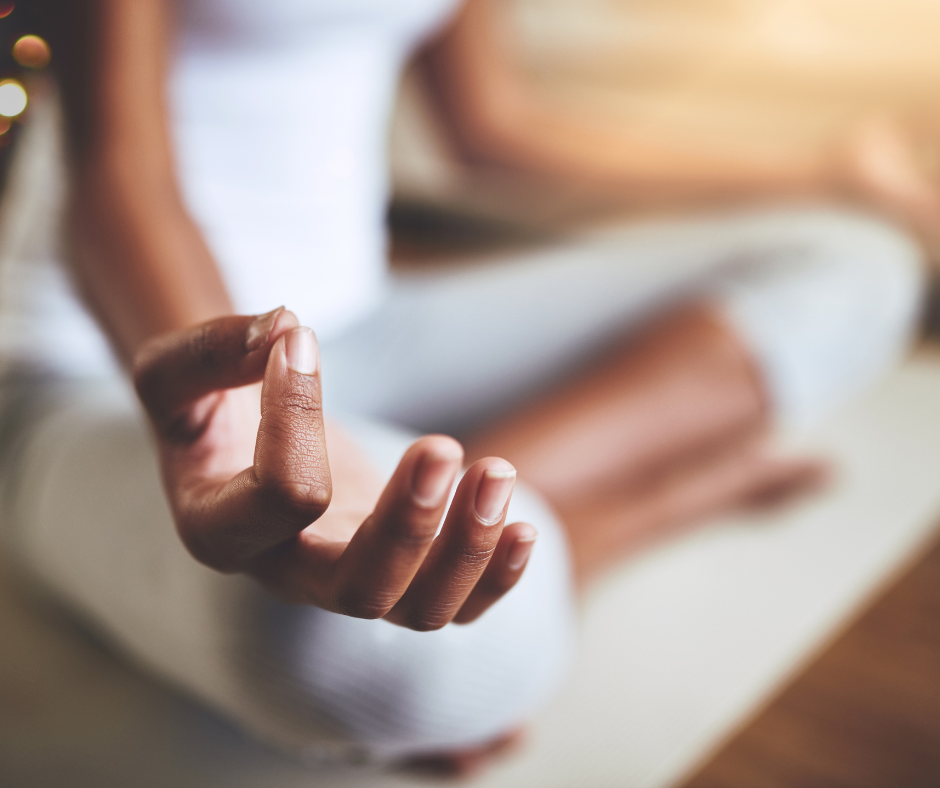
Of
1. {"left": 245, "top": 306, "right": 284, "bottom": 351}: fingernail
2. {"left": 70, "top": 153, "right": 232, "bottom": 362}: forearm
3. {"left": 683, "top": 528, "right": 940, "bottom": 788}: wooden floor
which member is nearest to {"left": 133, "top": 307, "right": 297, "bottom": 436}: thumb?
{"left": 245, "top": 306, "right": 284, "bottom": 351}: fingernail

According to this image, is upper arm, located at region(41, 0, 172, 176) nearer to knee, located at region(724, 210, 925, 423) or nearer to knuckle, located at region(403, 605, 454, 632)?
knuckle, located at region(403, 605, 454, 632)

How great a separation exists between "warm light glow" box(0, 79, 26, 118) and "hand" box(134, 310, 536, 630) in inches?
11.1

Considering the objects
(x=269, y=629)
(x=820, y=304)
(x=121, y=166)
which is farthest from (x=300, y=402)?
(x=820, y=304)

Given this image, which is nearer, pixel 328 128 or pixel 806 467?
pixel 328 128

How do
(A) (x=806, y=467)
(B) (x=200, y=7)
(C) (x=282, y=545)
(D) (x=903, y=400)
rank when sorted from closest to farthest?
(C) (x=282, y=545) → (B) (x=200, y=7) → (A) (x=806, y=467) → (D) (x=903, y=400)

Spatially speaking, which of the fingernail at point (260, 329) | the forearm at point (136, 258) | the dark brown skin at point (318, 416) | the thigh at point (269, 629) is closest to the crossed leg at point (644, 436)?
the dark brown skin at point (318, 416)

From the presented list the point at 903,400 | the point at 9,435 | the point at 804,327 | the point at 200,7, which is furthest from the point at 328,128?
the point at 903,400

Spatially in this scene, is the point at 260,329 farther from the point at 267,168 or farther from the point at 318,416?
the point at 267,168

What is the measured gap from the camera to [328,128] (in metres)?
0.59

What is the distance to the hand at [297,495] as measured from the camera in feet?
0.65

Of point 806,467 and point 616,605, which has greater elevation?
point 806,467

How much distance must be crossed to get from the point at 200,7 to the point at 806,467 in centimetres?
61

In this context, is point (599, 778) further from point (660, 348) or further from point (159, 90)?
point (159, 90)

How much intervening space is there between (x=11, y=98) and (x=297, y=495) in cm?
38
